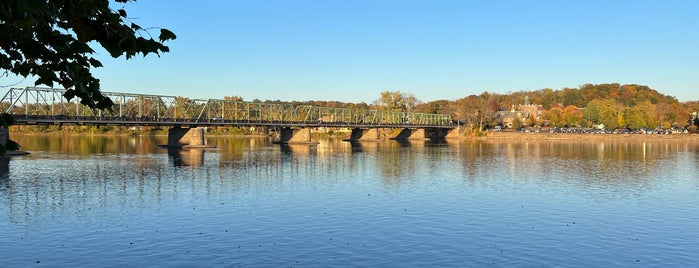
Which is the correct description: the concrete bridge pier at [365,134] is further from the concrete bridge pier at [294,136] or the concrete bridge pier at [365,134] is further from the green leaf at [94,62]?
the green leaf at [94,62]

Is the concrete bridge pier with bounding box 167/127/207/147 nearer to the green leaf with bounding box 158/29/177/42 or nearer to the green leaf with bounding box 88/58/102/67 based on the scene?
the green leaf with bounding box 88/58/102/67

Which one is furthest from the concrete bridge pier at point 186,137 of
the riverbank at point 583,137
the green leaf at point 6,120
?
the green leaf at point 6,120

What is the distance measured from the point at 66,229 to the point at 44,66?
69.6 feet

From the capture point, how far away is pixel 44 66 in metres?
10.3

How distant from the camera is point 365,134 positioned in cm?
18588

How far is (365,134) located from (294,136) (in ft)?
115

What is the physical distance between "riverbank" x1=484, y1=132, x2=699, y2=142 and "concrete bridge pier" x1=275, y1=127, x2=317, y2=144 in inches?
2396

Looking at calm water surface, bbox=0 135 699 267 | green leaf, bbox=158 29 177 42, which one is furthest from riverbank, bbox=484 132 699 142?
green leaf, bbox=158 29 177 42

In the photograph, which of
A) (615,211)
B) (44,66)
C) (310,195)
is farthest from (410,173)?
(44,66)

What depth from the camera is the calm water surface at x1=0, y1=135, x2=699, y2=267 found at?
2381 centimetres

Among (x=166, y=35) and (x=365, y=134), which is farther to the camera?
(x=365, y=134)

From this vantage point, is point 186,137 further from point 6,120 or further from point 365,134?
point 6,120

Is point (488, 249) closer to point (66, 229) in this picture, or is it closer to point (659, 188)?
point (66, 229)

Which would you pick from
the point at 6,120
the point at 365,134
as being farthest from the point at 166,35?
the point at 365,134
